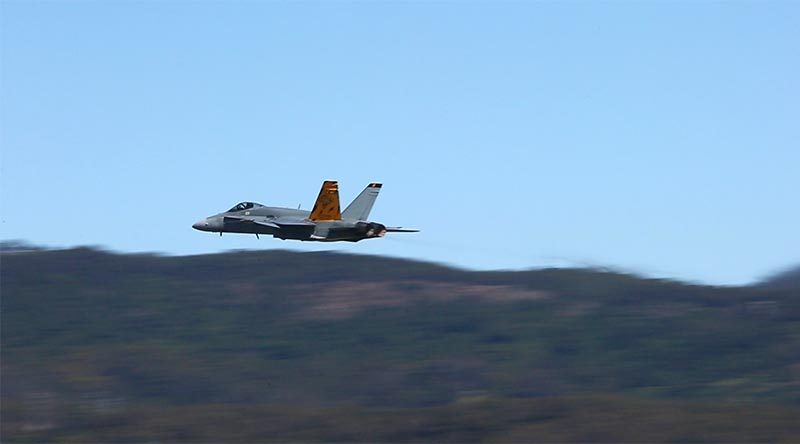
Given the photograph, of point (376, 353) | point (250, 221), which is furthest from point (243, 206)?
point (376, 353)

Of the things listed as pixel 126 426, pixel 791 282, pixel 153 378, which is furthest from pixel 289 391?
pixel 791 282

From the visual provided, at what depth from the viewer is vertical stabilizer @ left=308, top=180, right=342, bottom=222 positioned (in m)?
63.7

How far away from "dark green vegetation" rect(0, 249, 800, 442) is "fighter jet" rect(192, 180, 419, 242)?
46101 mm

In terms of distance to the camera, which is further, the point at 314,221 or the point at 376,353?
the point at 376,353

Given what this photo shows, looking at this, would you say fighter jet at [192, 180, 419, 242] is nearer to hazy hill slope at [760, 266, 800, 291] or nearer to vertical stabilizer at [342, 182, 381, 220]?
vertical stabilizer at [342, 182, 381, 220]

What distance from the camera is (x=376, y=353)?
156125mm

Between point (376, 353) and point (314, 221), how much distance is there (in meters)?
93.4

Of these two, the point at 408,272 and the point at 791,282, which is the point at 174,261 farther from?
the point at 791,282

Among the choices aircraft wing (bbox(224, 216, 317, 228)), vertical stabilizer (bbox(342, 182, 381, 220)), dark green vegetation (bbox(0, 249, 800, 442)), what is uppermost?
vertical stabilizer (bbox(342, 182, 381, 220))

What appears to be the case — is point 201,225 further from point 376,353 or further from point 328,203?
point 376,353

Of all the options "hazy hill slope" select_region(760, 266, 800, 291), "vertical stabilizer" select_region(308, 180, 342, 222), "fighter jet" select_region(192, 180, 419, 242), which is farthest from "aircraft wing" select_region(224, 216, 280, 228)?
"hazy hill slope" select_region(760, 266, 800, 291)

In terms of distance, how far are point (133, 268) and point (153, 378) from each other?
40.9 meters

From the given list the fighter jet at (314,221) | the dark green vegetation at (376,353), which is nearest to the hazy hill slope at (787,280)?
the dark green vegetation at (376,353)

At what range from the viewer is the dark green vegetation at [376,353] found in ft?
371
